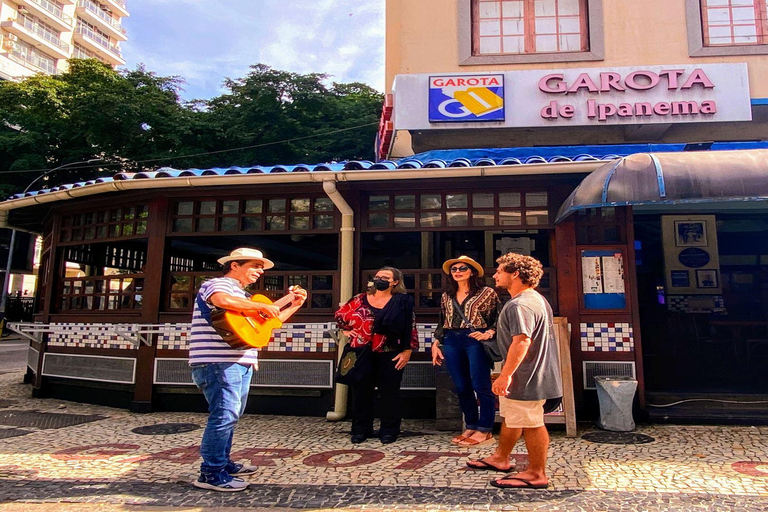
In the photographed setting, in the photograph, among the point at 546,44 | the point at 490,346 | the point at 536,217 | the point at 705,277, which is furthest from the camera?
the point at 705,277

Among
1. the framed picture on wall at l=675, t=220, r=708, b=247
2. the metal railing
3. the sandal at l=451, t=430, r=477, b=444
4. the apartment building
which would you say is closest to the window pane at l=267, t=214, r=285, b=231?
the sandal at l=451, t=430, r=477, b=444

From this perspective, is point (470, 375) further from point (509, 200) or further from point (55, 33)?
point (55, 33)

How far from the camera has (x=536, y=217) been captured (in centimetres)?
634

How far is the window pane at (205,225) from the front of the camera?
6898 millimetres

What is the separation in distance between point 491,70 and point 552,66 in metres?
0.96

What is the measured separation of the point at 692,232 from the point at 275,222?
7246 millimetres

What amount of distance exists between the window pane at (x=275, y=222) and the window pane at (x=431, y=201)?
1794 millimetres

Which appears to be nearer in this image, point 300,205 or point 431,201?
point 431,201

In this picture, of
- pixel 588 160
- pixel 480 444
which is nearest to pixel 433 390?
pixel 480 444

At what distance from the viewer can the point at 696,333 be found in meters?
9.30

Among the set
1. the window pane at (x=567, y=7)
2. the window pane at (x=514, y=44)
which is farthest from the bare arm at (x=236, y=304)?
the window pane at (x=567, y=7)

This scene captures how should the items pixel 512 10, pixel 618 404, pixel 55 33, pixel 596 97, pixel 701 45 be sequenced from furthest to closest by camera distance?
pixel 55 33, pixel 512 10, pixel 701 45, pixel 596 97, pixel 618 404

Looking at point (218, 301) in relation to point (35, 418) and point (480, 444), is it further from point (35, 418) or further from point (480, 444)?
point (35, 418)

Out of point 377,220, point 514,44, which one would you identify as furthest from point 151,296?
point 514,44
